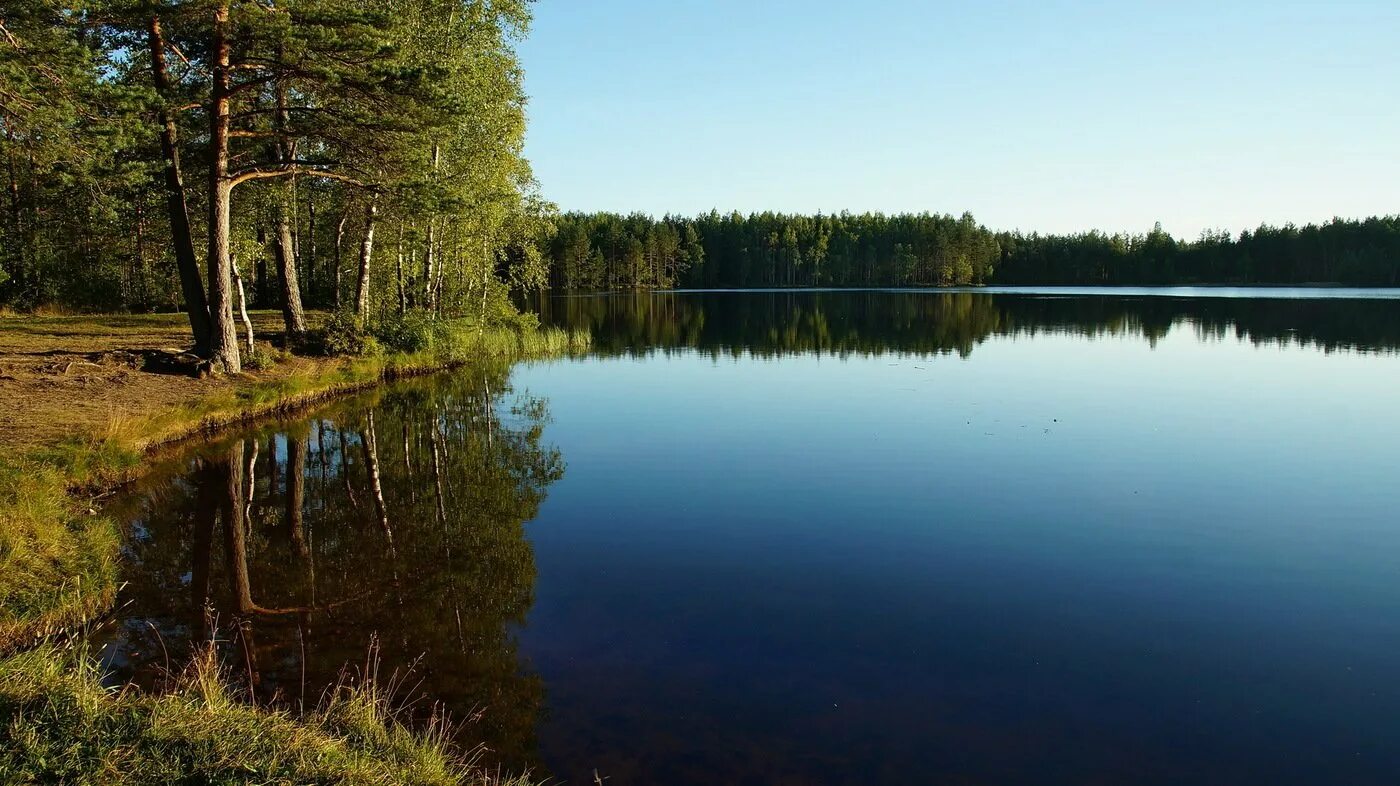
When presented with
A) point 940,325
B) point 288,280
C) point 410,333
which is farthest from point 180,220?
point 940,325

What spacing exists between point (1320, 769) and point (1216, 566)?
4.62 metres

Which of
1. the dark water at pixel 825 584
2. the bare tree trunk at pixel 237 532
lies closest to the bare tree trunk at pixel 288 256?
the dark water at pixel 825 584

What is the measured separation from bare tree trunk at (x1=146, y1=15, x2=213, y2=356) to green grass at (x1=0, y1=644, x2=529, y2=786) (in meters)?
16.3

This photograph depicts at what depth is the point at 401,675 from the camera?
7.68 meters

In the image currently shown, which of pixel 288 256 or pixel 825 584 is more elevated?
pixel 288 256

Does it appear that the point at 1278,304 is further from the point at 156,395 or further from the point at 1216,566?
the point at 156,395

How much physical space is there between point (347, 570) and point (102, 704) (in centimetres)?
466

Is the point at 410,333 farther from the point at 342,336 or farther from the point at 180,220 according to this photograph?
the point at 180,220

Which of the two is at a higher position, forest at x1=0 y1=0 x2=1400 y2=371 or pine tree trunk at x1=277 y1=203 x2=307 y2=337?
forest at x1=0 y1=0 x2=1400 y2=371

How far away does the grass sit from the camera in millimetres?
4816

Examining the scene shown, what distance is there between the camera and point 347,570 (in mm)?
10109

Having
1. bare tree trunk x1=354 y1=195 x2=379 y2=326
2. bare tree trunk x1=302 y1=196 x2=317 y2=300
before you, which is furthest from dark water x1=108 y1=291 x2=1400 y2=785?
bare tree trunk x1=302 y1=196 x2=317 y2=300

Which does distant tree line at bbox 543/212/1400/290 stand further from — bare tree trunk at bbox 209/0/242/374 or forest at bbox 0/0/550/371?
bare tree trunk at bbox 209/0/242/374

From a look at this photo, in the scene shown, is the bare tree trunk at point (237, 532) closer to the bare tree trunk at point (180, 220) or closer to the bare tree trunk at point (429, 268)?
the bare tree trunk at point (180, 220)
